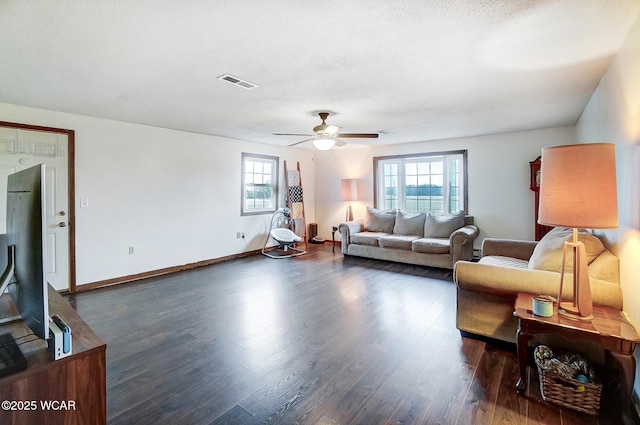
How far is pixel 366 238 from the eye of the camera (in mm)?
5836

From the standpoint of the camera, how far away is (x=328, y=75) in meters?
2.76

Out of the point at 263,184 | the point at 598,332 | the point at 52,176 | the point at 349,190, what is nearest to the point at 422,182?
the point at 349,190

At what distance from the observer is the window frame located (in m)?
6.19

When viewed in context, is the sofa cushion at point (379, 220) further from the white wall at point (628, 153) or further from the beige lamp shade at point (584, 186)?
the beige lamp shade at point (584, 186)

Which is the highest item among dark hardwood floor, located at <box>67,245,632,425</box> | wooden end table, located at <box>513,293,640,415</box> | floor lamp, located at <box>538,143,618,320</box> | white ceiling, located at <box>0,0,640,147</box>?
white ceiling, located at <box>0,0,640,147</box>

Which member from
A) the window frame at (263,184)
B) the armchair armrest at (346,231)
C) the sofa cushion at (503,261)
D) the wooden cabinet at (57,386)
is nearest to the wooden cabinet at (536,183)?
the sofa cushion at (503,261)

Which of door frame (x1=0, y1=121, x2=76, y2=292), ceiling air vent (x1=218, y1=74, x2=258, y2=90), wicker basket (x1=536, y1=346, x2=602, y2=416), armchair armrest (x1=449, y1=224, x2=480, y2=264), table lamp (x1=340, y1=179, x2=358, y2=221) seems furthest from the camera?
table lamp (x1=340, y1=179, x2=358, y2=221)

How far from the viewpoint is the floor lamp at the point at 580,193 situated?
1722 mm

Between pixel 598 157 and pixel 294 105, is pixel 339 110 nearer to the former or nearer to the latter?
pixel 294 105

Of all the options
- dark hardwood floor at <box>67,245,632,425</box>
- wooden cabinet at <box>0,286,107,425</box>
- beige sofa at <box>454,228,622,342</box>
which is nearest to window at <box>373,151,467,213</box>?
dark hardwood floor at <box>67,245,632,425</box>

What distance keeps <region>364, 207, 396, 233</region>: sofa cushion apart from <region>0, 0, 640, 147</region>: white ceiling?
2.62 meters

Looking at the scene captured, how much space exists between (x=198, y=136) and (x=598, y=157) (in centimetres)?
531

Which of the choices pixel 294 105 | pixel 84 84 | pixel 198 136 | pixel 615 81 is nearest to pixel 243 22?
pixel 294 105

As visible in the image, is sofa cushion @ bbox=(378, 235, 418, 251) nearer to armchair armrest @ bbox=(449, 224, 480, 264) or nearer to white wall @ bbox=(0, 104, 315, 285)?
armchair armrest @ bbox=(449, 224, 480, 264)
